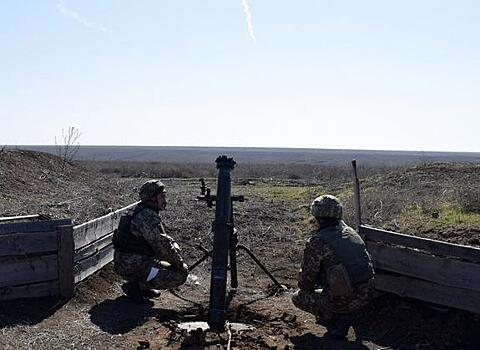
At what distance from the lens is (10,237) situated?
718cm

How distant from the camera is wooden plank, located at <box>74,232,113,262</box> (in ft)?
26.1

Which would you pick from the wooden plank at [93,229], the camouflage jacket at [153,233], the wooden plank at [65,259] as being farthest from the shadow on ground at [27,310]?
the camouflage jacket at [153,233]

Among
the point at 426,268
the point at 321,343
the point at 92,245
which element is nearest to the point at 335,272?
the point at 321,343

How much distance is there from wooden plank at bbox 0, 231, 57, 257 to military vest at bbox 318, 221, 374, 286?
320 cm

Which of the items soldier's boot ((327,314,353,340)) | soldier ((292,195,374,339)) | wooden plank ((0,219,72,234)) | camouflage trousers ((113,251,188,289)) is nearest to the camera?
soldier ((292,195,374,339))

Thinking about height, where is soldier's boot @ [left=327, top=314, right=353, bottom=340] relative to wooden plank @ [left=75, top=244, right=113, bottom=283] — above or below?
below

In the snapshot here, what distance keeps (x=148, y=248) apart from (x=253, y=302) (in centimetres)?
183

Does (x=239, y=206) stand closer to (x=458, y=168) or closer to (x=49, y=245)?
(x=458, y=168)

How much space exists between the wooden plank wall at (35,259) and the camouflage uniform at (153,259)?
2.35ft

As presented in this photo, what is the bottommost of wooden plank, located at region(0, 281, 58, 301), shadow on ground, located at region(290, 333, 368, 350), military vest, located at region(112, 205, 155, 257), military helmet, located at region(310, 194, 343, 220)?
shadow on ground, located at region(290, 333, 368, 350)

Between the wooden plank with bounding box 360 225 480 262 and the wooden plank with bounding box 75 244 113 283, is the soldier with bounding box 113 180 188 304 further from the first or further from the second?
the wooden plank with bounding box 360 225 480 262

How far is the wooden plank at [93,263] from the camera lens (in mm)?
7891

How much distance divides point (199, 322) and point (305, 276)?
1408mm

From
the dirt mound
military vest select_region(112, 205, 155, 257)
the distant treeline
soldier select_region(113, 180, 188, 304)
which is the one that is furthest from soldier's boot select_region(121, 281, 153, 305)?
the distant treeline
